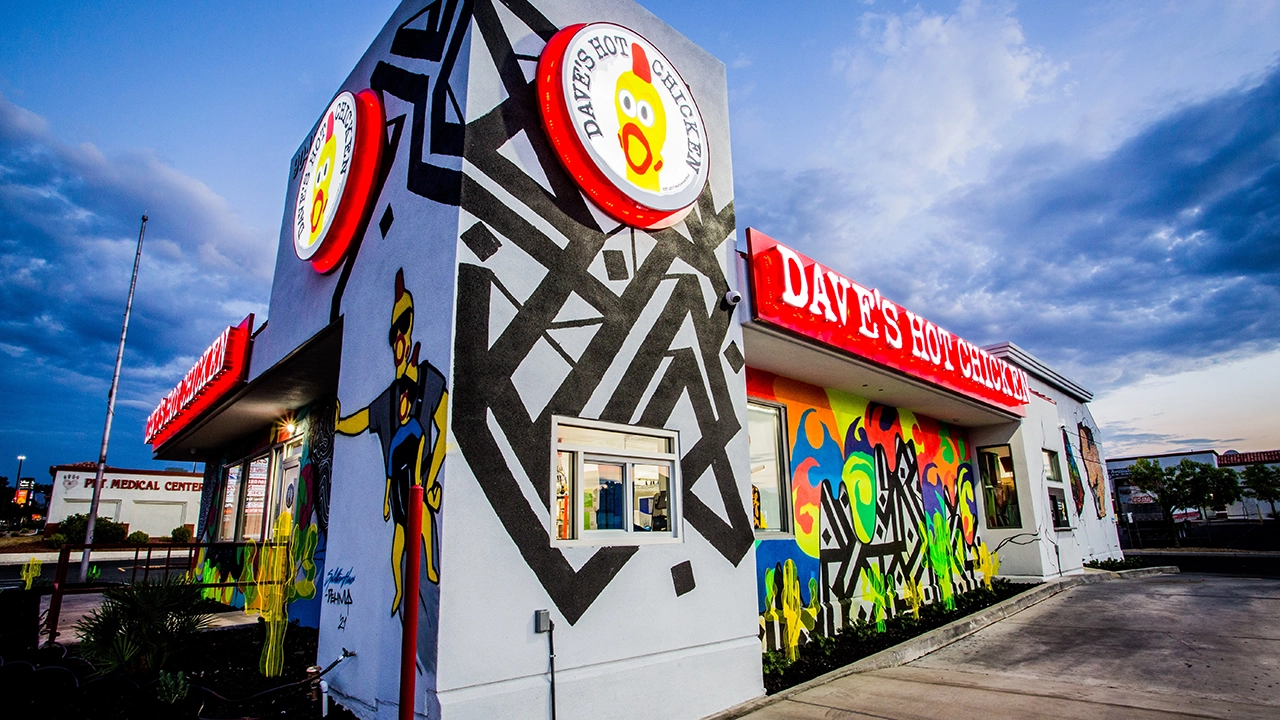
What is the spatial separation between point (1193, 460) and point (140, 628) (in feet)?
234

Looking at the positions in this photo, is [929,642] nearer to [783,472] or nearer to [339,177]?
[783,472]

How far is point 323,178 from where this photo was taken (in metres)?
7.52

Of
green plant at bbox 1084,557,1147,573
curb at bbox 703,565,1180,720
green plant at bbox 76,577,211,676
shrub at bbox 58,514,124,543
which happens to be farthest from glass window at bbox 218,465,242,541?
green plant at bbox 1084,557,1147,573

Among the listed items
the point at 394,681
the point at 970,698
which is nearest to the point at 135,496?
the point at 394,681

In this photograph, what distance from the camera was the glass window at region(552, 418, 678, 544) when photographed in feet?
16.3

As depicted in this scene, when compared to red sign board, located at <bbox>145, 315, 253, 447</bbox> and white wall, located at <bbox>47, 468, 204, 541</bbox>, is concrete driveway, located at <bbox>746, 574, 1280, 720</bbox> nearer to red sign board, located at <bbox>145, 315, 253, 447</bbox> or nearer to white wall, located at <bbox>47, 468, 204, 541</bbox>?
red sign board, located at <bbox>145, 315, 253, 447</bbox>

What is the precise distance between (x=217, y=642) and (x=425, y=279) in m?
5.79

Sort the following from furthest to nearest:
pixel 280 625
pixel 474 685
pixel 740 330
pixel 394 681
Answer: pixel 740 330 < pixel 280 625 < pixel 394 681 < pixel 474 685

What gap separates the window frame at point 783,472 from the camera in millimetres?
8578

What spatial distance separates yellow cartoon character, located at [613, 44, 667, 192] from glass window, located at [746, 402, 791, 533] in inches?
152

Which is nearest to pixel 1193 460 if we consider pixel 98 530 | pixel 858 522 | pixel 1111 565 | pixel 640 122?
pixel 1111 565

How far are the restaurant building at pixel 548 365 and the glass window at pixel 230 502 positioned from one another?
18.0 feet

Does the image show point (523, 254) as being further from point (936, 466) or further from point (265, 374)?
point (936, 466)

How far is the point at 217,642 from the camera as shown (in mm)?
7496
